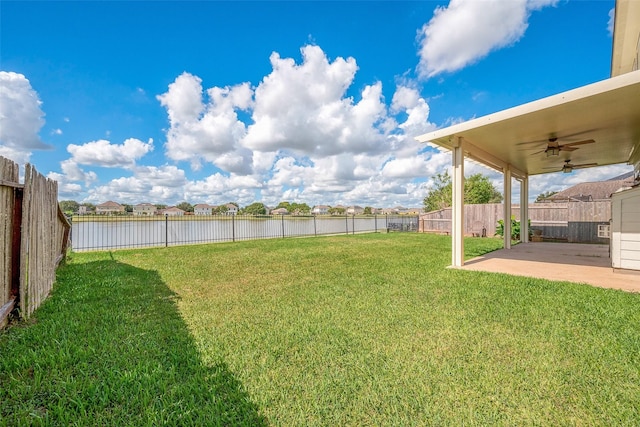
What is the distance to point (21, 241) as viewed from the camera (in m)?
2.95

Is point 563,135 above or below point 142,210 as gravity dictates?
above

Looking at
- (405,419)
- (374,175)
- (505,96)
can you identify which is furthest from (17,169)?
(374,175)

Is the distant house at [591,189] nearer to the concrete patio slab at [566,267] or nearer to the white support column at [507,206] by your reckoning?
the white support column at [507,206]

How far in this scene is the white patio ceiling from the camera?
13.1ft

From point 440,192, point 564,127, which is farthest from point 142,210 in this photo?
point 440,192

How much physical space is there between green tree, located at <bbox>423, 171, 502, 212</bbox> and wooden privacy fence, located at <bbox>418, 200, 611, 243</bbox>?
11.0 meters

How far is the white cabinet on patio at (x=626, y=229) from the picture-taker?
480 cm

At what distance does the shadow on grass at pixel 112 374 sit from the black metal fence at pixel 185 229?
7830 millimetres

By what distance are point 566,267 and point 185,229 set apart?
40.8 ft

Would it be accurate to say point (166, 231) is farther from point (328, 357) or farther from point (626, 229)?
point (626, 229)

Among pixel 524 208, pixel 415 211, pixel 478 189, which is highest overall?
pixel 478 189

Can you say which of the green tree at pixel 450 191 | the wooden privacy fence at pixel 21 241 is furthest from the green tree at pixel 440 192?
the wooden privacy fence at pixel 21 241

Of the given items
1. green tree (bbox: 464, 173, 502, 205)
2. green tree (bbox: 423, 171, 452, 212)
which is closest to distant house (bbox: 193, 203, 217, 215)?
green tree (bbox: 423, 171, 452, 212)

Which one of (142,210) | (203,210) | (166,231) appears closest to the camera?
(166,231)
